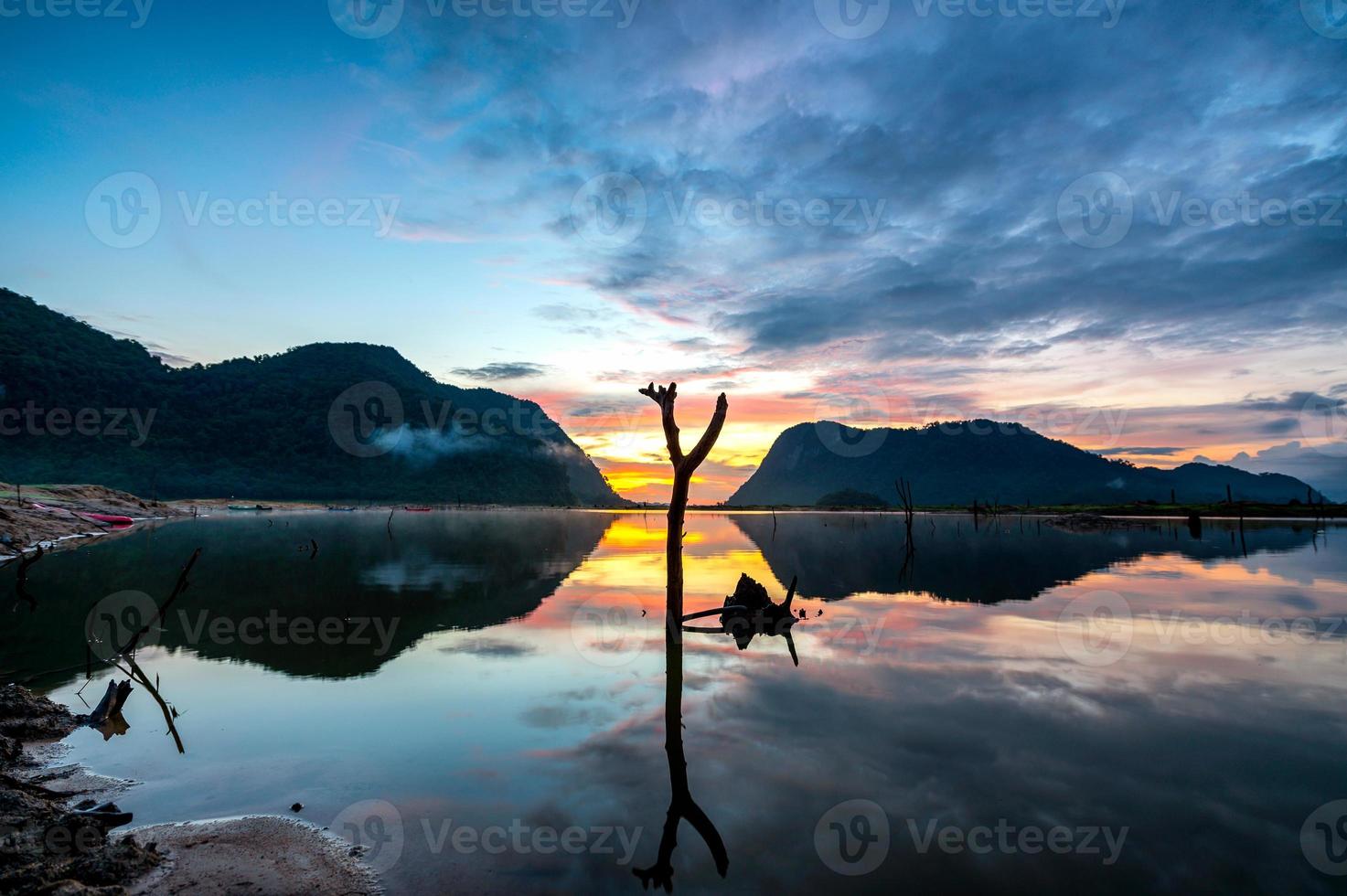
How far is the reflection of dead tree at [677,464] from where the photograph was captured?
45.6 ft

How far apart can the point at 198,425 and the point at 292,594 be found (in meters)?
159

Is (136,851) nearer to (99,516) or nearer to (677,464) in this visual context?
(677,464)

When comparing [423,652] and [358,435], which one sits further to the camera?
[358,435]

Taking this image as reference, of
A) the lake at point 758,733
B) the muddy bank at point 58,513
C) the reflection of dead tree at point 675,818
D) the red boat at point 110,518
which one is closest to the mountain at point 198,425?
the muddy bank at point 58,513

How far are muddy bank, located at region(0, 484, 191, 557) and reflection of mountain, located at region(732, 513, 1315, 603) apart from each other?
4394 centimetres

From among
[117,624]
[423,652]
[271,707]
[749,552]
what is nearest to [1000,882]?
[271,707]

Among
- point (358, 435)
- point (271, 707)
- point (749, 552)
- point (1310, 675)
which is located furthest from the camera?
point (358, 435)

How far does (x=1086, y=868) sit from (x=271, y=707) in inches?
487

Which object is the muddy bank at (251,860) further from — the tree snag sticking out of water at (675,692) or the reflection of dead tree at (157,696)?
the reflection of dead tree at (157,696)

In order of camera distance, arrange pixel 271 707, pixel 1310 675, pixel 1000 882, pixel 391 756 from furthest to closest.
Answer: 1. pixel 1310 675
2. pixel 271 707
3. pixel 391 756
4. pixel 1000 882

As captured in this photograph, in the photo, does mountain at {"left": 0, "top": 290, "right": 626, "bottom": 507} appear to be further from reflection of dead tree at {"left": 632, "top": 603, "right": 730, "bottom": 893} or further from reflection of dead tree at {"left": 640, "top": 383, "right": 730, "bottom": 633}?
reflection of dead tree at {"left": 632, "top": 603, "right": 730, "bottom": 893}

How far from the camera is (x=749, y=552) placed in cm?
4322

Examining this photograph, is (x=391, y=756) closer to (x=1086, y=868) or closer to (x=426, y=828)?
(x=426, y=828)

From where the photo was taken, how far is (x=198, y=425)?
14675cm
